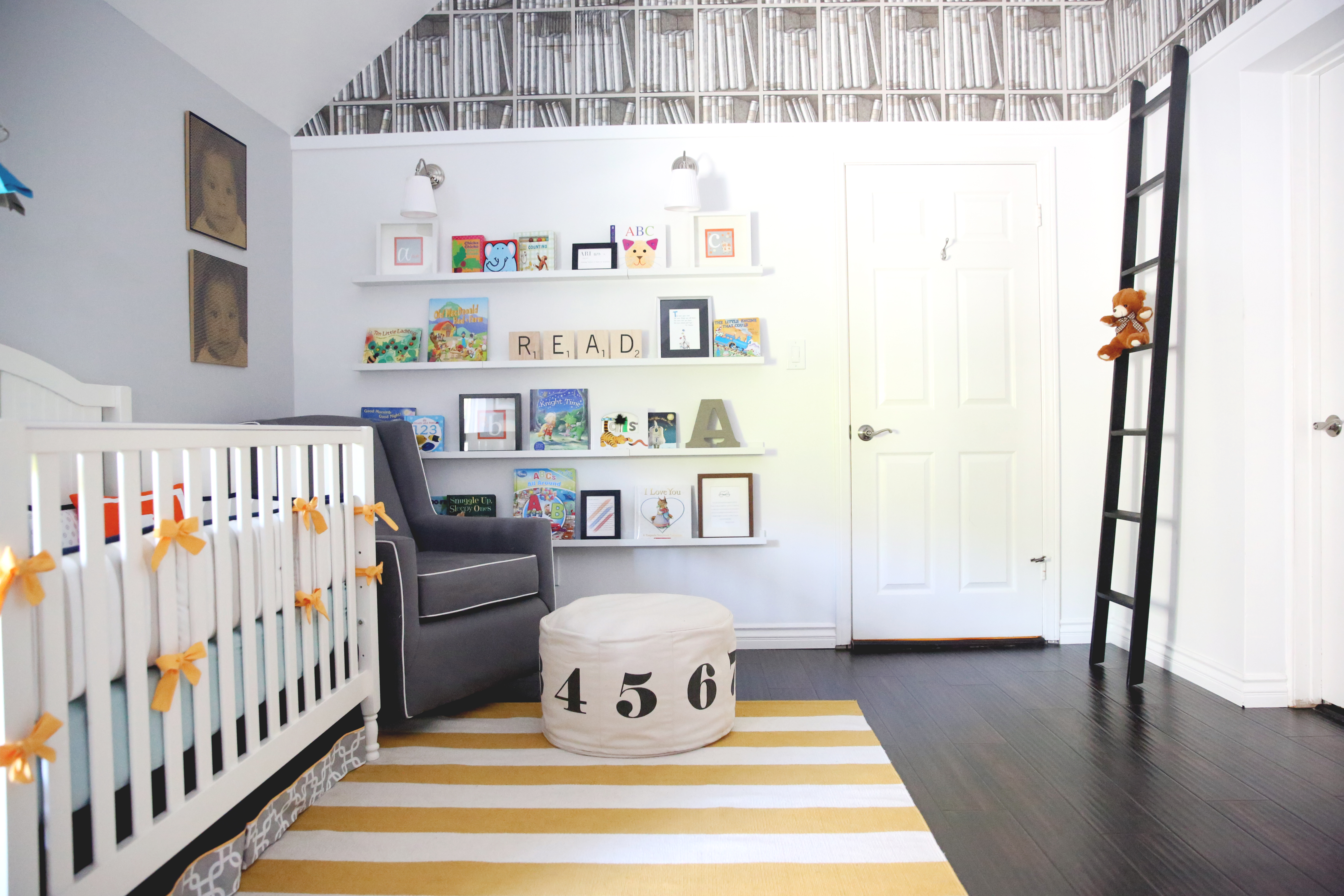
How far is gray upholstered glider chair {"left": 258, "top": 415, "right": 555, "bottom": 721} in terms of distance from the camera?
2135 millimetres

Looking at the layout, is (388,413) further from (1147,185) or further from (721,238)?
(1147,185)

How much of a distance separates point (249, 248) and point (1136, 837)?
10.4 ft

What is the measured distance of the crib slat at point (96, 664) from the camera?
1073mm

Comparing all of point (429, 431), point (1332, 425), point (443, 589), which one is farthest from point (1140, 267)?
point (429, 431)

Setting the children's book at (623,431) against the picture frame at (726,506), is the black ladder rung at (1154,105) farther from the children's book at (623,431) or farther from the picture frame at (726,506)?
the children's book at (623,431)

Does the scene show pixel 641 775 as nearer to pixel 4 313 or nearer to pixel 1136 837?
pixel 1136 837

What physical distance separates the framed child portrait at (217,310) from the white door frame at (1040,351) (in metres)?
2.21

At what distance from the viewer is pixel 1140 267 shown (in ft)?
8.91

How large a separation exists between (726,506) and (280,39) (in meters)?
2.32

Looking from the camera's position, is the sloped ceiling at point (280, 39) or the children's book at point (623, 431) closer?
the sloped ceiling at point (280, 39)

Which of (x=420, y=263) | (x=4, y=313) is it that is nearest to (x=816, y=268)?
(x=420, y=263)

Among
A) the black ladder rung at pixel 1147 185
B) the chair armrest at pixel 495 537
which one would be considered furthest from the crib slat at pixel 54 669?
the black ladder rung at pixel 1147 185

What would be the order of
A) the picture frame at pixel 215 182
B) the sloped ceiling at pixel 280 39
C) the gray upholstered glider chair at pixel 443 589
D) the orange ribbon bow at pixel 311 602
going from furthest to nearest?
the picture frame at pixel 215 182
the sloped ceiling at pixel 280 39
the gray upholstered glider chair at pixel 443 589
the orange ribbon bow at pixel 311 602

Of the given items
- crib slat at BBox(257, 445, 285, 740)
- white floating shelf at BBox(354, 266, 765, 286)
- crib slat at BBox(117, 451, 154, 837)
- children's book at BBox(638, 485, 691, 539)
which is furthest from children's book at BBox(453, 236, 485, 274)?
crib slat at BBox(117, 451, 154, 837)
